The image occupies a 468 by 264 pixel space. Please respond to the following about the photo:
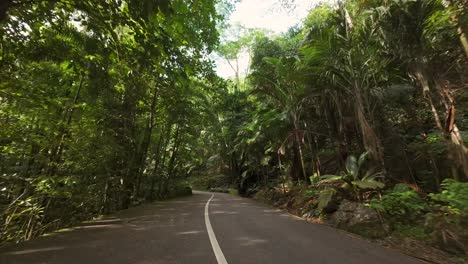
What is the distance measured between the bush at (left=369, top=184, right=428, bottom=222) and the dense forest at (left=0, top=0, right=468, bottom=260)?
33mm

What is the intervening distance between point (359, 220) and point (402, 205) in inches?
43.5

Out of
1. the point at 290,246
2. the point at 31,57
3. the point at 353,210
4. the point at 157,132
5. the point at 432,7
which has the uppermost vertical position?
the point at 432,7

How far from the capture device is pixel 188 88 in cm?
956

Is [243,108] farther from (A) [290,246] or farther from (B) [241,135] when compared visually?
(A) [290,246]

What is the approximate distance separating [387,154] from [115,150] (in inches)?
433

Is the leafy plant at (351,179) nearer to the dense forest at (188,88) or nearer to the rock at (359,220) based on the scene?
the dense forest at (188,88)

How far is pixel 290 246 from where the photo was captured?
5348mm

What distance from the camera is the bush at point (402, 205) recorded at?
6.56 metres

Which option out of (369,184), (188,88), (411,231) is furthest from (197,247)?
(188,88)

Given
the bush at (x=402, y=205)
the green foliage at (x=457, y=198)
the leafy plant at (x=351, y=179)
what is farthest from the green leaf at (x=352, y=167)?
→ the green foliage at (x=457, y=198)

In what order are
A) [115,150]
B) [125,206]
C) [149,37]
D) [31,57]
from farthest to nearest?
1. [125,206]
2. [115,150]
3. [31,57]
4. [149,37]

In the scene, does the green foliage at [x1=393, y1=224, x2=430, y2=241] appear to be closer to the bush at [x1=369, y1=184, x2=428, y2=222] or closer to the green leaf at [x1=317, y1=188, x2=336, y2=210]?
the bush at [x1=369, y1=184, x2=428, y2=222]

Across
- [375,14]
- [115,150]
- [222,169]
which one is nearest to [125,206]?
A: [115,150]

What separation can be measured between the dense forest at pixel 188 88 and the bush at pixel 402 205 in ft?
0.11
